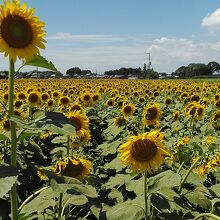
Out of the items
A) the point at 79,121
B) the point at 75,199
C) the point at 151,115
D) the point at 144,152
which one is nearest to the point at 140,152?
the point at 144,152

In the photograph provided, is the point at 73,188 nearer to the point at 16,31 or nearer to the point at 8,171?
the point at 8,171

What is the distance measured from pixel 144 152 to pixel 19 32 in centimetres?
133

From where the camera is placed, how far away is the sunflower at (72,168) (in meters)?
3.55

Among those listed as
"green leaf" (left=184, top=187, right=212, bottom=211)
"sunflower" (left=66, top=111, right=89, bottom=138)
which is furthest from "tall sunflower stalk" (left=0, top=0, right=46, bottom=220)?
"sunflower" (left=66, top=111, right=89, bottom=138)

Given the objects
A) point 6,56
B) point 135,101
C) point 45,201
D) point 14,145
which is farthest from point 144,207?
point 135,101

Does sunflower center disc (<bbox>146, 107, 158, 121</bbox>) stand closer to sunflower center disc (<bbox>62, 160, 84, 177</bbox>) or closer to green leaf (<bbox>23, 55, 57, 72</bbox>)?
sunflower center disc (<bbox>62, 160, 84, 177</bbox>)

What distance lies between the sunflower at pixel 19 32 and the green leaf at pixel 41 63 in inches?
1.8

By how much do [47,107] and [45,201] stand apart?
31.9 feet

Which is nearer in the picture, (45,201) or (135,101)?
(45,201)

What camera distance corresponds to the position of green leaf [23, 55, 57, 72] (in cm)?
308

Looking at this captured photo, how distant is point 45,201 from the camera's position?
3322 millimetres

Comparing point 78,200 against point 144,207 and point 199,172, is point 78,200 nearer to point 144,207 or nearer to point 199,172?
point 144,207

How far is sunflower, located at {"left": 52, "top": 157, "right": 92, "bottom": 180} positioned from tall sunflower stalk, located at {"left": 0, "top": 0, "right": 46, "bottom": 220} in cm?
64

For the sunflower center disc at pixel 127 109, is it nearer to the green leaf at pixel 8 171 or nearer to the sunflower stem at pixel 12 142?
the sunflower stem at pixel 12 142
